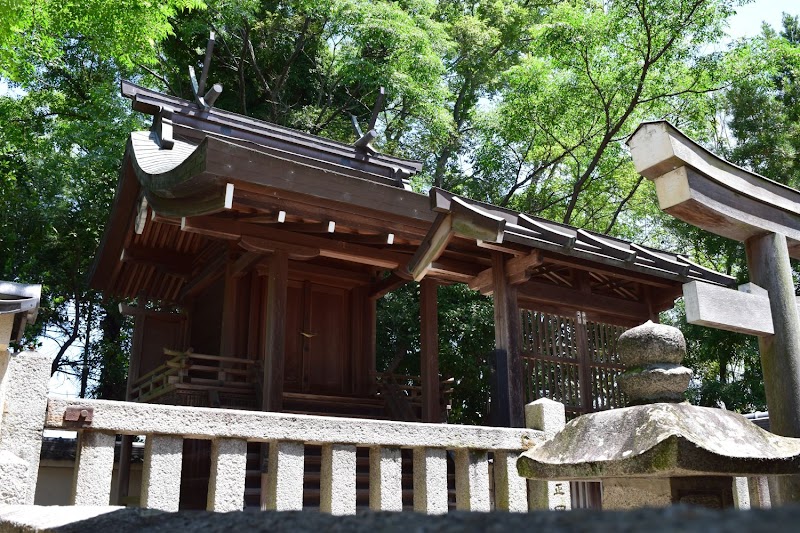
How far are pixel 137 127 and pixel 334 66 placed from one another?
23.2 ft

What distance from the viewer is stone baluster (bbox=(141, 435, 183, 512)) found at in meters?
3.60

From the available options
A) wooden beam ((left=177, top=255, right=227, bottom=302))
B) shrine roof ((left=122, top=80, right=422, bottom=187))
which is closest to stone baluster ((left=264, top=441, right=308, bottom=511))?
wooden beam ((left=177, top=255, right=227, bottom=302))

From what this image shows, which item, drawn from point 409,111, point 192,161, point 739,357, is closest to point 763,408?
point 739,357

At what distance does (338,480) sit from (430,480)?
25.1 inches

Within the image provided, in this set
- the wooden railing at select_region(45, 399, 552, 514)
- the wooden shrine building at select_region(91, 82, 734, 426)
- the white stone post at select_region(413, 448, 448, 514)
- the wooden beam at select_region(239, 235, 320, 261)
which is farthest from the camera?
the wooden beam at select_region(239, 235, 320, 261)

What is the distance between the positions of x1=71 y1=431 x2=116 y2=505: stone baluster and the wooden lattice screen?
172 inches

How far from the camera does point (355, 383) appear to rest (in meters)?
9.98

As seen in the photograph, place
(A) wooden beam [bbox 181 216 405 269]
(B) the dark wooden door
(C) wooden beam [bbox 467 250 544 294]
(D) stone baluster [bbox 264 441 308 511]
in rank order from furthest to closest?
(B) the dark wooden door → (A) wooden beam [bbox 181 216 405 269] → (C) wooden beam [bbox 467 250 544 294] → (D) stone baluster [bbox 264 441 308 511]

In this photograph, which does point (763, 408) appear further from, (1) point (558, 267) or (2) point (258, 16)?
(2) point (258, 16)

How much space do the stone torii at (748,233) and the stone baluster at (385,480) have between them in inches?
80.3

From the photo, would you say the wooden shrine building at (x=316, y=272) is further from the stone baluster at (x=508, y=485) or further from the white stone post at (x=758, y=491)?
the white stone post at (x=758, y=491)

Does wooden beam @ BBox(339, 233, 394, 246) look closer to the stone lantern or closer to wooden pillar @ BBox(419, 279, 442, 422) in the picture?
wooden pillar @ BBox(419, 279, 442, 422)

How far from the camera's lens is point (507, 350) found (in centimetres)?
641

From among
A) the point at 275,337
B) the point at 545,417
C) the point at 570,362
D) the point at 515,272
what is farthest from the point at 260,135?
the point at 545,417
